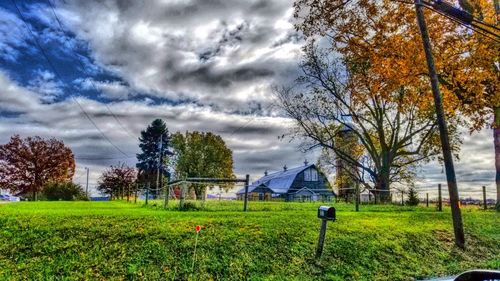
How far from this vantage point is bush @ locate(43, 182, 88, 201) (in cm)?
3400

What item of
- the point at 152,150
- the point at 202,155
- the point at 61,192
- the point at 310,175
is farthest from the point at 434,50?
the point at 152,150

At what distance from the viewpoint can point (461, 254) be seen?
32.9ft

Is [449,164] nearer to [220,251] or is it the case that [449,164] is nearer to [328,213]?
[328,213]

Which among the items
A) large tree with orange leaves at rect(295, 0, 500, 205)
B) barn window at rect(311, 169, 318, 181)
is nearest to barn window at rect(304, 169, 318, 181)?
barn window at rect(311, 169, 318, 181)

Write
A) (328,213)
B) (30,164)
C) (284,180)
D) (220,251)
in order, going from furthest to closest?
(284,180) < (30,164) < (328,213) < (220,251)

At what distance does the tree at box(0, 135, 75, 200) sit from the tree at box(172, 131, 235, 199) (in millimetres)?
18028

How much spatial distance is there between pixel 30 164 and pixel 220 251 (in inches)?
1992

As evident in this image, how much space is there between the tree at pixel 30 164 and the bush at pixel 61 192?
17.3 metres

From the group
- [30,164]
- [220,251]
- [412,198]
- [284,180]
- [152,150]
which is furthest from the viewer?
[152,150]

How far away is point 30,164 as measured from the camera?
50.8 m

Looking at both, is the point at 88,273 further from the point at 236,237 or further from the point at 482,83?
the point at 482,83

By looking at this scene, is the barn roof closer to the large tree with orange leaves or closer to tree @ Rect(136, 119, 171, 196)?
tree @ Rect(136, 119, 171, 196)

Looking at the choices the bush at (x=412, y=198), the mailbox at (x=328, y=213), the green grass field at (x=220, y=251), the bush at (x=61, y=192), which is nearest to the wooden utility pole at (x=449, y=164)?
the green grass field at (x=220, y=251)

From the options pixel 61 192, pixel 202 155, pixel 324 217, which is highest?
pixel 202 155
